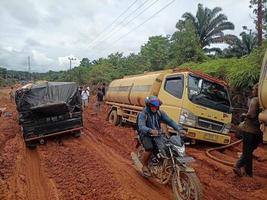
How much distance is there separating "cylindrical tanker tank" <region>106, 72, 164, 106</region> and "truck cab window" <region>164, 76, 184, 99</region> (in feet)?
2.64

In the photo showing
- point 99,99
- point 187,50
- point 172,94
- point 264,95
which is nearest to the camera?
point 264,95

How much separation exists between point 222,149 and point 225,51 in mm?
26356

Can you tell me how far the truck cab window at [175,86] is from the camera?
1007 cm

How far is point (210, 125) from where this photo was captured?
10.1 m

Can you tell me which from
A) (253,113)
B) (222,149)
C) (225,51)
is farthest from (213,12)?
(253,113)

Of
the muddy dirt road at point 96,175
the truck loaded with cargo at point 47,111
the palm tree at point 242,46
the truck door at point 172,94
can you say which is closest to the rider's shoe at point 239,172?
the muddy dirt road at point 96,175

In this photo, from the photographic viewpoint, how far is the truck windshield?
9908mm

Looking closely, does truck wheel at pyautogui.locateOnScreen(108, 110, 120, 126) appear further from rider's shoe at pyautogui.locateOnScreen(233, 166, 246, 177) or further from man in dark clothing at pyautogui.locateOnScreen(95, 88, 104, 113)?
rider's shoe at pyautogui.locateOnScreen(233, 166, 246, 177)

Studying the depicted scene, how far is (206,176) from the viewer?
7145 mm

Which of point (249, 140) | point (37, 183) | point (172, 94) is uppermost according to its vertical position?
point (172, 94)

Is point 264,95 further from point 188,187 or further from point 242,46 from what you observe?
point 242,46

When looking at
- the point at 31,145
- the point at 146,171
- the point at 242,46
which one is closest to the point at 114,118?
the point at 31,145

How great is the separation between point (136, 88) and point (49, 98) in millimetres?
3378

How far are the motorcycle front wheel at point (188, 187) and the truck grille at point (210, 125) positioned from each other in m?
4.42
